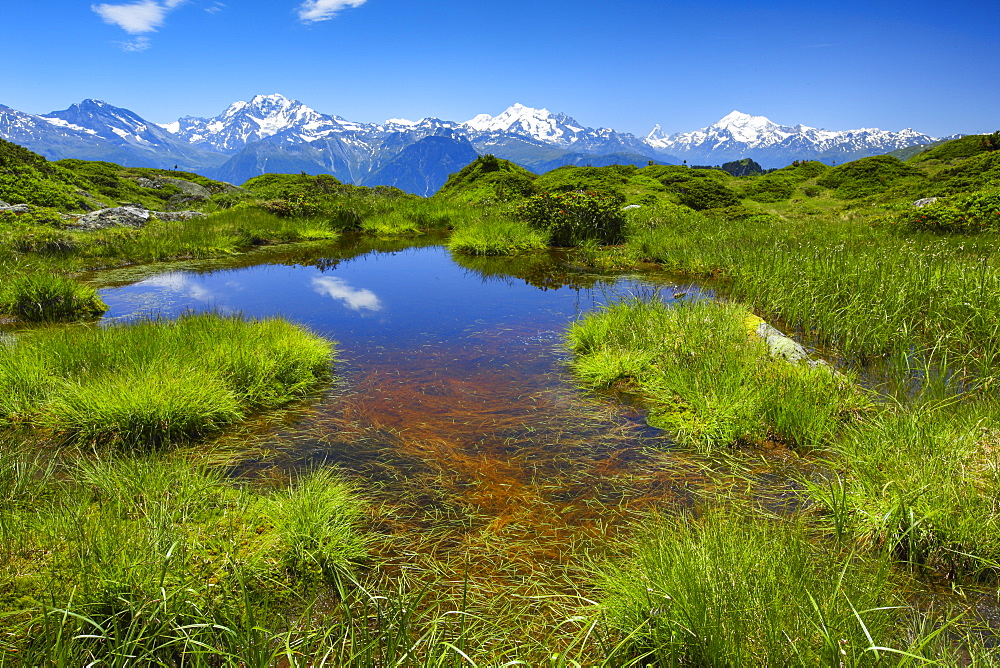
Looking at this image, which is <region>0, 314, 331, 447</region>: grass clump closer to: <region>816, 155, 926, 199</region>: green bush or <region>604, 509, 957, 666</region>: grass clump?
<region>604, 509, 957, 666</region>: grass clump

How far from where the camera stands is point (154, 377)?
17.3ft

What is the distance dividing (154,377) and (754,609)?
5.75 meters

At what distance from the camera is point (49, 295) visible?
919 cm

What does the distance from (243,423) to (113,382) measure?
4.50 ft

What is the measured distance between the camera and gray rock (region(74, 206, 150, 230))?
18062 millimetres

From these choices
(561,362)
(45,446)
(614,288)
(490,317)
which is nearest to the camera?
(45,446)

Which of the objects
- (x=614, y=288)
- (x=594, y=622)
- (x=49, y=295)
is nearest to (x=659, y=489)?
(x=594, y=622)

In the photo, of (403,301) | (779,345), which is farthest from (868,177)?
(403,301)

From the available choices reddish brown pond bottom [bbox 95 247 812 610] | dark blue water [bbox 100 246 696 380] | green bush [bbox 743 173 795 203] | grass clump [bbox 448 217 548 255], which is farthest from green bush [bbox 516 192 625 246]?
green bush [bbox 743 173 795 203]

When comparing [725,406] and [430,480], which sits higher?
[725,406]

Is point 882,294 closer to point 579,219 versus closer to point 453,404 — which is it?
point 453,404

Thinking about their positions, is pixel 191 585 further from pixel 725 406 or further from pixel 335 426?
pixel 725 406

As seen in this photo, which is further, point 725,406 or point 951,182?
point 951,182

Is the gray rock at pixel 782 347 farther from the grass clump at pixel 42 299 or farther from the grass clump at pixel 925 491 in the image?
the grass clump at pixel 42 299
